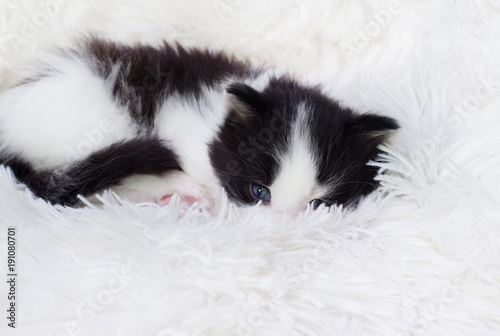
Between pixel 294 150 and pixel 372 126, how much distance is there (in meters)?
0.23

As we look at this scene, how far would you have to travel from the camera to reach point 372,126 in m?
1.42

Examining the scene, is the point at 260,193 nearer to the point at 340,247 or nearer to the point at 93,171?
the point at 340,247

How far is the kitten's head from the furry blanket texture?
0.09m

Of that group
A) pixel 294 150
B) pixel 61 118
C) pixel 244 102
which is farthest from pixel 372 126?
pixel 61 118

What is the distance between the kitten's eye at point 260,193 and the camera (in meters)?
1.46

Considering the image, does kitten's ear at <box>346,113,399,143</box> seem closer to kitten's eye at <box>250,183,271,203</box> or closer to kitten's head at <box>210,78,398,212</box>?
kitten's head at <box>210,78,398,212</box>

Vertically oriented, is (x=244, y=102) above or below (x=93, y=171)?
above

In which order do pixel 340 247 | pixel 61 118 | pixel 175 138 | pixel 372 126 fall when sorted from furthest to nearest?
pixel 175 138, pixel 61 118, pixel 372 126, pixel 340 247

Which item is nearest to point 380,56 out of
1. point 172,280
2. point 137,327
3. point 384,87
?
point 384,87

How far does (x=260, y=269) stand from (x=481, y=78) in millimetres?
1005

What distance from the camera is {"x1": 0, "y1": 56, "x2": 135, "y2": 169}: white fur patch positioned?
1511mm

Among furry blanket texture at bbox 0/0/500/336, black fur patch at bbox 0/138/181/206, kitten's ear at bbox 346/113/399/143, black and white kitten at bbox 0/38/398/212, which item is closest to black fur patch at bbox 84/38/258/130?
black and white kitten at bbox 0/38/398/212

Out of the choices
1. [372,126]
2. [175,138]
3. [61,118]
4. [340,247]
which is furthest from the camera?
[175,138]

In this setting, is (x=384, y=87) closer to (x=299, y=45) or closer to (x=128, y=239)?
(x=299, y=45)
